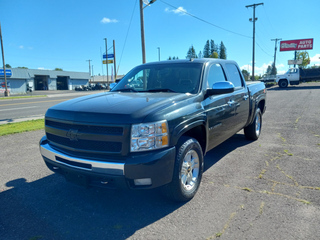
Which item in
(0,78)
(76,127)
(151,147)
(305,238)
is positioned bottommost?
(305,238)

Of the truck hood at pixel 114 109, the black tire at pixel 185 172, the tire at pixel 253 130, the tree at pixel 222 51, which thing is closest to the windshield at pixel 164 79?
the truck hood at pixel 114 109

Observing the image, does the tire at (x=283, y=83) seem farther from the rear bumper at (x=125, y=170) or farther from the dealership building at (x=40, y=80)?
the dealership building at (x=40, y=80)

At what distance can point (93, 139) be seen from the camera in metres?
2.80

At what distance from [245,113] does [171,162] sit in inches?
118

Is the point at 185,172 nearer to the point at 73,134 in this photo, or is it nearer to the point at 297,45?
the point at 73,134

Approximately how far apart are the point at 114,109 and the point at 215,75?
216 centimetres

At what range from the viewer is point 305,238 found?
2.46 meters

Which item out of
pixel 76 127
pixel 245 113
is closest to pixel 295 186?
pixel 245 113

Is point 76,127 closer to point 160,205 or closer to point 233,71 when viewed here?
point 160,205

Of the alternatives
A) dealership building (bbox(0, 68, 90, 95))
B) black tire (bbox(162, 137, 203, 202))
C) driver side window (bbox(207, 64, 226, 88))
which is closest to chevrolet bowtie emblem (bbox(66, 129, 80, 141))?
black tire (bbox(162, 137, 203, 202))

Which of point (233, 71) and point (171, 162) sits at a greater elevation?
point (233, 71)

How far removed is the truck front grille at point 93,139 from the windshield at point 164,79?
1.39 metres

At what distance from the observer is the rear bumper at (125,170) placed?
2602 millimetres

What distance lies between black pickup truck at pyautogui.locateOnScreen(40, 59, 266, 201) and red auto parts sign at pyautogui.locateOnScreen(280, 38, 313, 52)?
5892 cm
